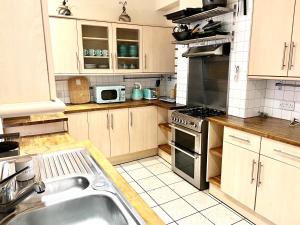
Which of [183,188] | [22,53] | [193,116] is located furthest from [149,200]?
[22,53]

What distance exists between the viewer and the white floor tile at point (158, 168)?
10.8 feet

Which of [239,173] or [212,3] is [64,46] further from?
[239,173]

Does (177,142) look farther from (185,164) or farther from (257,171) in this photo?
(257,171)

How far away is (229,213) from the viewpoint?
7.66ft

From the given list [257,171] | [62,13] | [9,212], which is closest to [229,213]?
[257,171]

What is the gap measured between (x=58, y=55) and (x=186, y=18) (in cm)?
178

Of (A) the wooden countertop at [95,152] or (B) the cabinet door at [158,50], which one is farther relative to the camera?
(B) the cabinet door at [158,50]

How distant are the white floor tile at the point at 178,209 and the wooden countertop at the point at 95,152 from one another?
1183 millimetres

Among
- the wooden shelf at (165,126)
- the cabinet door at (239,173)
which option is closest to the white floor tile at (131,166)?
the wooden shelf at (165,126)

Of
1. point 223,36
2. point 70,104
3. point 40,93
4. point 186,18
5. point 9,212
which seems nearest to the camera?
point 40,93

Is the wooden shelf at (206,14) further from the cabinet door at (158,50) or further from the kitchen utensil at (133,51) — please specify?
the kitchen utensil at (133,51)

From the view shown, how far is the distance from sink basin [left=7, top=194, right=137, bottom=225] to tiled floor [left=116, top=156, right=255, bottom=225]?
4.45 feet

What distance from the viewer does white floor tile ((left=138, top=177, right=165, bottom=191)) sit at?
9.32 feet

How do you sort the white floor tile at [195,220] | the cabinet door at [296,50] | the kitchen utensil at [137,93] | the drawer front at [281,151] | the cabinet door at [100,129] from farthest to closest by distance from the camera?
the kitchen utensil at [137,93] < the cabinet door at [100,129] < the white floor tile at [195,220] < the cabinet door at [296,50] < the drawer front at [281,151]
